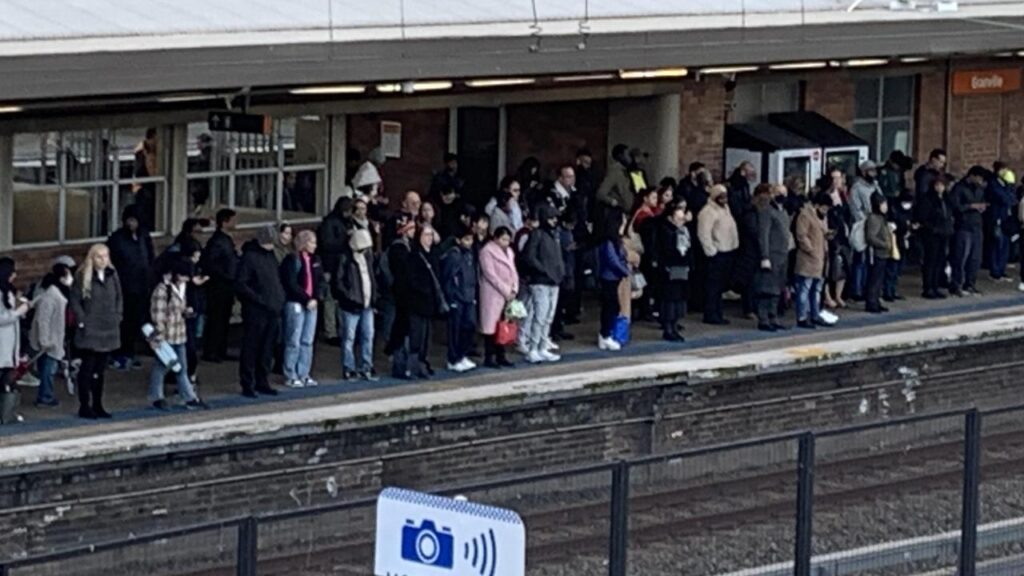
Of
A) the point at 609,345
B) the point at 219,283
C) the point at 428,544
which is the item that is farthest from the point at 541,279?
the point at 428,544

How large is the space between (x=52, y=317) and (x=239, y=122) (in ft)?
11.4

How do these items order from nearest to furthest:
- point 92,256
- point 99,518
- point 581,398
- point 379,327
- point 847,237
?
1. point 99,518
2. point 92,256
3. point 581,398
4. point 379,327
5. point 847,237

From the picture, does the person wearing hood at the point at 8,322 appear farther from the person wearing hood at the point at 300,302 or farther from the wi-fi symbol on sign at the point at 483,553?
the wi-fi symbol on sign at the point at 483,553

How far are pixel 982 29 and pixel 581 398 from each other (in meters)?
8.65

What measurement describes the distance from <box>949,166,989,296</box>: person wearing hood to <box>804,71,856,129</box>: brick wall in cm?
248

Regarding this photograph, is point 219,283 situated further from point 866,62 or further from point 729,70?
point 866,62

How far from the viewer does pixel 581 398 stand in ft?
67.3

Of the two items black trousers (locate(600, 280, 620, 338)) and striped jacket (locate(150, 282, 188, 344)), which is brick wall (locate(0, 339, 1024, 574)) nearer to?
striped jacket (locate(150, 282, 188, 344))

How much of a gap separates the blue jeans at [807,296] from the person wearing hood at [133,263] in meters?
6.60

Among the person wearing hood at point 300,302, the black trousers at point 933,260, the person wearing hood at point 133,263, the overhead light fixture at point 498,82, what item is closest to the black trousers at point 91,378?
the person wearing hood at point 133,263

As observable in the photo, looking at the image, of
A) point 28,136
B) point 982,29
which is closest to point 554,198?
point 28,136

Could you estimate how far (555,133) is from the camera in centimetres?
2670

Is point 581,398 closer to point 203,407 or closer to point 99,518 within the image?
point 203,407

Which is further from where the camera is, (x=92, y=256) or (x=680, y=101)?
(x=680, y=101)
